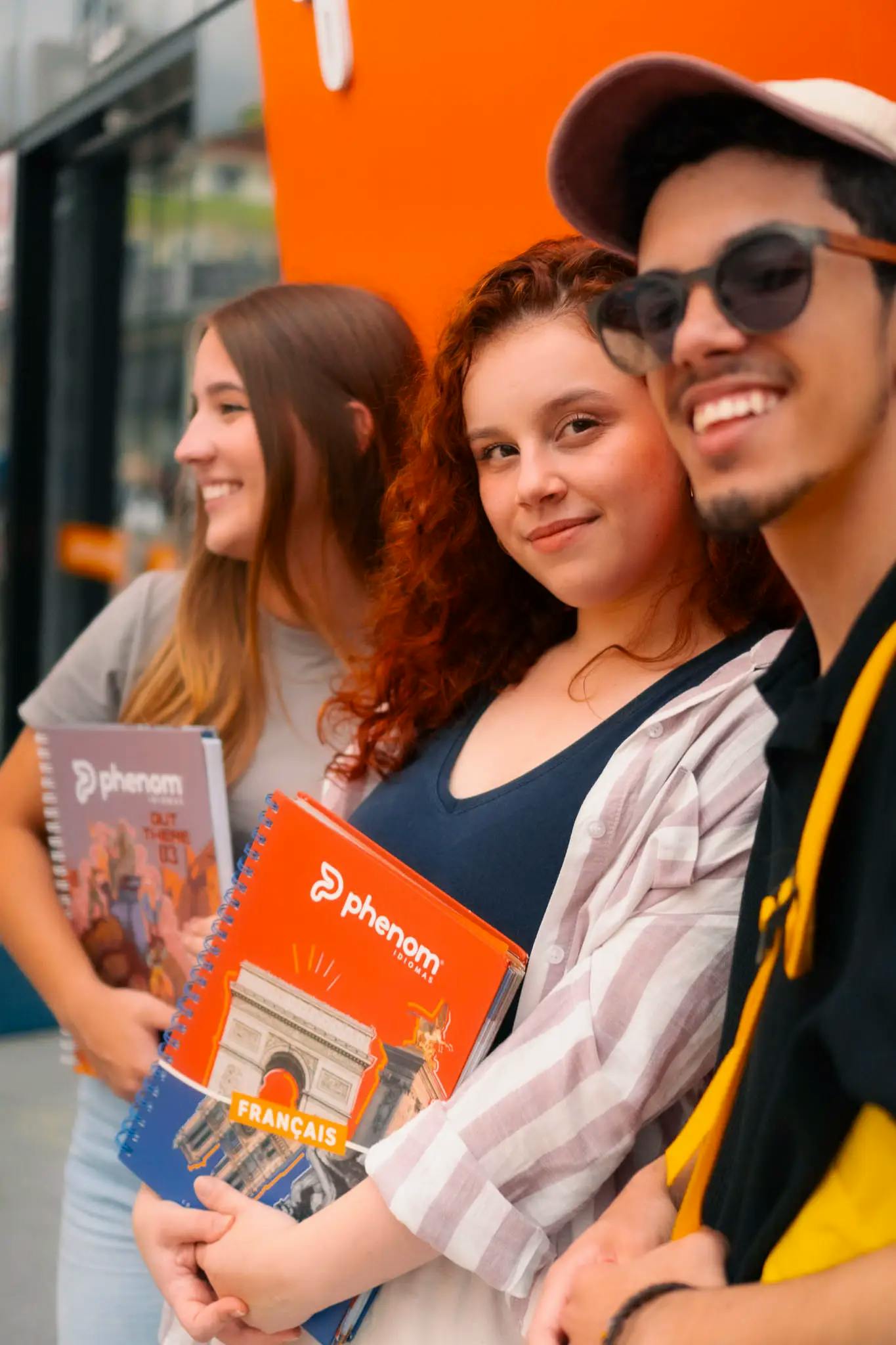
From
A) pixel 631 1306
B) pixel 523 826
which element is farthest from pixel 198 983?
pixel 631 1306

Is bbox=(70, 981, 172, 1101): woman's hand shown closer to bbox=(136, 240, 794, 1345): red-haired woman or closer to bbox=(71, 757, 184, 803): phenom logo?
bbox=(71, 757, 184, 803): phenom logo

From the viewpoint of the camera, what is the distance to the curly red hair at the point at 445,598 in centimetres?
165

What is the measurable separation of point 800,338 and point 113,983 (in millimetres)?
1568

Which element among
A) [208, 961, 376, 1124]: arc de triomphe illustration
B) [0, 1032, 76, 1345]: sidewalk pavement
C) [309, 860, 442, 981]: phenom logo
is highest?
[309, 860, 442, 981]: phenom logo

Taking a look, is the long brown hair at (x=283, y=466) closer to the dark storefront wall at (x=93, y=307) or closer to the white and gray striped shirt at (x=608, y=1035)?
the white and gray striped shirt at (x=608, y=1035)

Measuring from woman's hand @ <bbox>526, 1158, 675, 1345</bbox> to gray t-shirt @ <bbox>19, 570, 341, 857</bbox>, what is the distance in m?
0.94

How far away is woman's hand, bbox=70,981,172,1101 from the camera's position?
1941mm

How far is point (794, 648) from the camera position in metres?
1.02

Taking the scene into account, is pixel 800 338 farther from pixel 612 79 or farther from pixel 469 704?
pixel 469 704

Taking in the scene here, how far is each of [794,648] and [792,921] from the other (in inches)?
9.2

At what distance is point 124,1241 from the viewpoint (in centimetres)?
206

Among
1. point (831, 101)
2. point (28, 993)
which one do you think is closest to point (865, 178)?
point (831, 101)

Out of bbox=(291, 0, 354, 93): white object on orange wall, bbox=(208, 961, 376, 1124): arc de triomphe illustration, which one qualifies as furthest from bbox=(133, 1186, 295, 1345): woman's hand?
bbox=(291, 0, 354, 93): white object on orange wall

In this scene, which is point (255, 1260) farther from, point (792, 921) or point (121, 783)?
point (121, 783)
